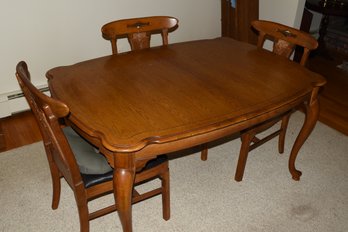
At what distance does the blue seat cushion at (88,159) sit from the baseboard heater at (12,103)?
125 cm

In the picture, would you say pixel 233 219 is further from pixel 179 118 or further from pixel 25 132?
pixel 25 132

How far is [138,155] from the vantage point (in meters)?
1.38

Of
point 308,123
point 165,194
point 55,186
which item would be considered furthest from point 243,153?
point 55,186

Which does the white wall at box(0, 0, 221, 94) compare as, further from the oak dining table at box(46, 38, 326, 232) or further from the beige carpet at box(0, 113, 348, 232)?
the oak dining table at box(46, 38, 326, 232)

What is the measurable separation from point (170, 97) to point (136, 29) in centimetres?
81

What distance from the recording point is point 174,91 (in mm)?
1690

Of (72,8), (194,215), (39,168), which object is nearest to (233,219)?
(194,215)

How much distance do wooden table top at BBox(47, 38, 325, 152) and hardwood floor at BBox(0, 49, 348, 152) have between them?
1.01 m

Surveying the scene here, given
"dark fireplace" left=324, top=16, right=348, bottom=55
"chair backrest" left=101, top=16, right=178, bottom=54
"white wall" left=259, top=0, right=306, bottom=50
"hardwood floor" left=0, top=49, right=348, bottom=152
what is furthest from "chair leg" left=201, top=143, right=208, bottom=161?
"dark fireplace" left=324, top=16, right=348, bottom=55

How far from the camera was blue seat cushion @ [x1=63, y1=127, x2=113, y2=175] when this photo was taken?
1.57m

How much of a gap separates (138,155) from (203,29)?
2248mm

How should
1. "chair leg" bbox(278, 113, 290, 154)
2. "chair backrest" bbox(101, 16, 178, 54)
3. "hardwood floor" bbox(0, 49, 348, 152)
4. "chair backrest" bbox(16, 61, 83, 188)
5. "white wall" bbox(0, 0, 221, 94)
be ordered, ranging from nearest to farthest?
"chair backrest" bbox(16, 61, 83, 188)
"chair backrest" bbox(101, 16, 178, 54)
"chair leg" bbox(278, 113, 290, 154)
"white wall" bbox(0, 0, 221, 94)
"hardwood floor" bbox(0, 49, 348, 152)

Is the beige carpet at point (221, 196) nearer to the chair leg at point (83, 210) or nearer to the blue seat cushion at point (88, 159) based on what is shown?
the chair leg at point (83, 210)

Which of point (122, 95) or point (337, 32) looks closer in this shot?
point (122, 95)
